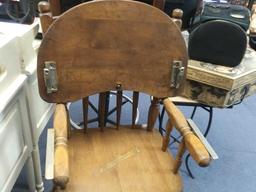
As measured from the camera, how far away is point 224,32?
3.53 feet

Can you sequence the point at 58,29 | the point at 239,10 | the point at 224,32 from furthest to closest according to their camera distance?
the point at 239,10 → the point at 224,32 → the point at 58,29

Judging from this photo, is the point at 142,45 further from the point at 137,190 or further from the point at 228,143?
the point at 228,143

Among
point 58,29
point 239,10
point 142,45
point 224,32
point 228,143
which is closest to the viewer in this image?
point 58,29

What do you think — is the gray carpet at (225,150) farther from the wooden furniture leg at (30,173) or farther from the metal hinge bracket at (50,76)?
the metal hinge bracket at (50,76)

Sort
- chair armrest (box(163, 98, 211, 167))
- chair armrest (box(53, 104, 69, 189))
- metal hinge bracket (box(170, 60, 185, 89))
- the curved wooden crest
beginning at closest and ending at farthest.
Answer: chair armrest (box(53, 104, 69, 189)) < chair armrest (box(163, 98, 211, 167)) < the curved wooden crest < metal hinge bracket (box(170, 60, 185, 89))

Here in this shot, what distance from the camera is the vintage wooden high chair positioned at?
2.76ft

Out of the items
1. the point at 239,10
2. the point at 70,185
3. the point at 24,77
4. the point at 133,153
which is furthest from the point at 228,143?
the point at 24,77

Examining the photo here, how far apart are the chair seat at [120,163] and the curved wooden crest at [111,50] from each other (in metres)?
0.20

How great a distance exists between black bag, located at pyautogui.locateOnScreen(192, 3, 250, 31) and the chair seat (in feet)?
1.85

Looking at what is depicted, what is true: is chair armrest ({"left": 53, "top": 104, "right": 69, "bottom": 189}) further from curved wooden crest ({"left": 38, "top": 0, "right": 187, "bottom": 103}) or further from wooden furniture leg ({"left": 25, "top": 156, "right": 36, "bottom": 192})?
wooden furniture leg ({"left": 25, "top": 156, "right": 36, "bottom": 192})

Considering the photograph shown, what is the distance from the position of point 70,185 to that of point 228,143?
1.28 meters

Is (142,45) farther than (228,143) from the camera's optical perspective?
No

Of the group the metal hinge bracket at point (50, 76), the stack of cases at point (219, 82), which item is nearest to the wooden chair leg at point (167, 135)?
the stack of cases at point (219, 82)

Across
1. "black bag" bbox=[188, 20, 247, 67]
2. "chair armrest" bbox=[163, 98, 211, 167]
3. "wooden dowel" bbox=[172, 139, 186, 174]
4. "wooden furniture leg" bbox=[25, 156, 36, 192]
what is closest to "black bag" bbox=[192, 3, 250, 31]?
"black bag" bbox=[188, 20, 247, 67]
